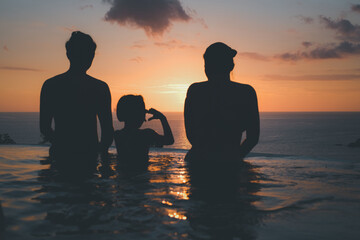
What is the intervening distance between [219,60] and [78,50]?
205 cm

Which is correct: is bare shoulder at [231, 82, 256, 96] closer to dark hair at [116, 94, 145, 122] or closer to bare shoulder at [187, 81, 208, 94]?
bare shoulder at [187, 81, 208, 94]

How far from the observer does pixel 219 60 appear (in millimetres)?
4145

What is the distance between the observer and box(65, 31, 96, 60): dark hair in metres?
4.44

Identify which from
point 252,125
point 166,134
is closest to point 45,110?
point 166,134

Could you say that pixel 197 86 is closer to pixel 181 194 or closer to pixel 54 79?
pixel 181 194

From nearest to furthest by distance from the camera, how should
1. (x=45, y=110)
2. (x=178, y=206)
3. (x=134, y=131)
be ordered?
1. (x=178, y=206)
2. (x=45, y=110)
3. (x=134, y=131)

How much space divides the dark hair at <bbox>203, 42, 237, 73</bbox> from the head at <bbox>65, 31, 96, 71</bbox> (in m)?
1.75

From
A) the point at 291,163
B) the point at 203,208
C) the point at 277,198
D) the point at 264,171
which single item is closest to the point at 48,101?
the point at 203,208

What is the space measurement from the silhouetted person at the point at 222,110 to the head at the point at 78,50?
1.74 m

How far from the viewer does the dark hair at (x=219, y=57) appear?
4.15 metres

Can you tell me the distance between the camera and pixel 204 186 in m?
3.96

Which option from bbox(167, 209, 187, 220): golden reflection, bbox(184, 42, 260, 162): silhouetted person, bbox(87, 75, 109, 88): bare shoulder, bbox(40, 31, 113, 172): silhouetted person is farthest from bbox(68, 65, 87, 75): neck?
bbox(167, 209, 187, 220): golden reflection

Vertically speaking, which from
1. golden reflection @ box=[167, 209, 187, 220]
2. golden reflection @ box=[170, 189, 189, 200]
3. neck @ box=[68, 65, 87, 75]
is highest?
neck @ box=[68, 65, 87, 75]

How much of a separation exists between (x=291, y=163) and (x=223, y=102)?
318 cm
